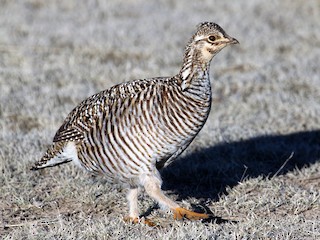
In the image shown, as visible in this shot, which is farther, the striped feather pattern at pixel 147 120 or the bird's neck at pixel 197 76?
the bird's neck at pixel 197 76

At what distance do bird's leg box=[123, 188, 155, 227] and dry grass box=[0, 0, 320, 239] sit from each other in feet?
A: 0.35

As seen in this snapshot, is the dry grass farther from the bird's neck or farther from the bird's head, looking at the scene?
the bird's head

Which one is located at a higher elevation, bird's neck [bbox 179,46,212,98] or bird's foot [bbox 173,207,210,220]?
bird's neck [bbox 179,46,212,98]

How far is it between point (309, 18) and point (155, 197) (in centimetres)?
868

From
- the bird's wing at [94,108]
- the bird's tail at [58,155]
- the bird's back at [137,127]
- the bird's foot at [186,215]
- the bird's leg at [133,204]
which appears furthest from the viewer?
the bird's tail at [58,155]

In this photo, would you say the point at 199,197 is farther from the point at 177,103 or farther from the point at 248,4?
the point at 248,4

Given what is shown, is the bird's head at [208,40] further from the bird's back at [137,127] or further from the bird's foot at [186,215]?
the bird's foot at [186,215]

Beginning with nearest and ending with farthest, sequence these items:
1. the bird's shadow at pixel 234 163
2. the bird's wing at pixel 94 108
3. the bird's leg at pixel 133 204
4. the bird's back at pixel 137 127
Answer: the bird's back at pixel 137 127, the bird's wing at pixel 94 108, the bird's leg at pixel 133 204, the bird's shadow at pixel 234 163

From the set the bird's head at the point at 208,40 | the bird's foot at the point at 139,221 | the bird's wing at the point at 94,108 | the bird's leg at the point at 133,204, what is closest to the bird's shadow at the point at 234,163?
the bird's leg at the point at 133,204

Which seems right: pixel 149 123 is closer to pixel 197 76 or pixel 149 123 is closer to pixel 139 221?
pixel 197 76

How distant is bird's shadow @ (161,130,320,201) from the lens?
6.81 metres

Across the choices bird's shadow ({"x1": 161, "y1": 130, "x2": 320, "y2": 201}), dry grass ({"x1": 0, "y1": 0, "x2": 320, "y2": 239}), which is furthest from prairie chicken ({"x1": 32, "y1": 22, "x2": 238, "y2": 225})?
bird's shadow ({"x1": 161, "y1": 130, "x2": 320, "y2": 201})

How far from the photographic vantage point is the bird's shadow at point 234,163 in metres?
6.81

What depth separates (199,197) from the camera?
6.52m
